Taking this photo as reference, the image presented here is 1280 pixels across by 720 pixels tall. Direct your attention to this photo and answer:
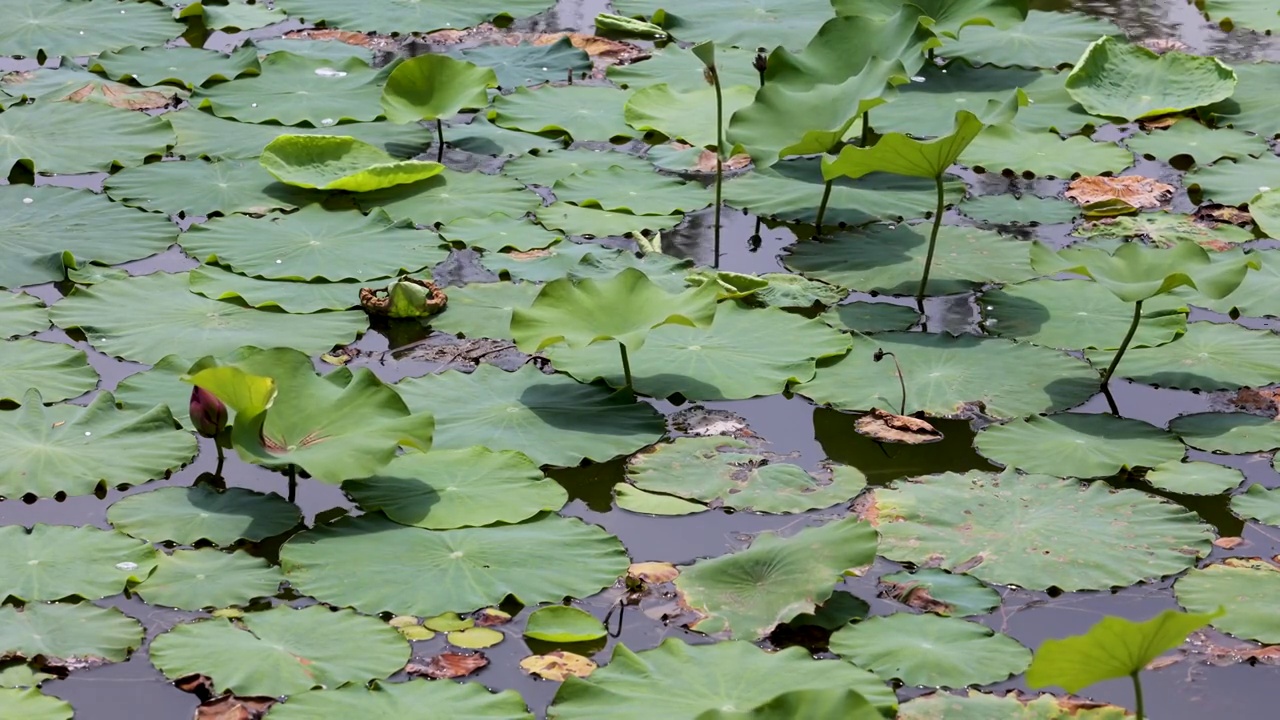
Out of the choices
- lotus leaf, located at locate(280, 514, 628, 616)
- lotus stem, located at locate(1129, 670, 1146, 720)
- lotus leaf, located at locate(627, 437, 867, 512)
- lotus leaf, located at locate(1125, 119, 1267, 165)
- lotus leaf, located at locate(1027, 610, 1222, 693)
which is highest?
lotus leaf, located at locate(1027, 610, 1222, 693)

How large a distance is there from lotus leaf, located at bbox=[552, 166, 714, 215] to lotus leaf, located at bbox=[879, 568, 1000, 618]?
1789 millimetres

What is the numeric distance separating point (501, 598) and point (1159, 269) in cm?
170

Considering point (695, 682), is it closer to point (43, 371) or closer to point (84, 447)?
point (84, 447)

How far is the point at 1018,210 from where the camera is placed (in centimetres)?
449

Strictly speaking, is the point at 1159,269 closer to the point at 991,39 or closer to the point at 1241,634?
the point at 1241,634

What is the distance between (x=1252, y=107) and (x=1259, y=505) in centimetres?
251

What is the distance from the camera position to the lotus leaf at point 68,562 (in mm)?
2715

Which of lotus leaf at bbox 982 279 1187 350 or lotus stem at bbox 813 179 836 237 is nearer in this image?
lotus leaf at bbox 982 279 1187 350

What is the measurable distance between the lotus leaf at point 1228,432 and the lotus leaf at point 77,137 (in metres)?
3.01

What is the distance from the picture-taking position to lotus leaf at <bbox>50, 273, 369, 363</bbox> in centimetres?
362

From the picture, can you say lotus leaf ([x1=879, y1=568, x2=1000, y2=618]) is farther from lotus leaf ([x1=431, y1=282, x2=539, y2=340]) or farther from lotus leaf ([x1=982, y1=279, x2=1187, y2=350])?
lotus leaf ([x1=431, y1=282, x2=539, y2=340])

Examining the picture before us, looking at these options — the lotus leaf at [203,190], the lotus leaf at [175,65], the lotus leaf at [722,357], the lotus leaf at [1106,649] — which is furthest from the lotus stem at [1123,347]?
the lotus leaf at [175,65]

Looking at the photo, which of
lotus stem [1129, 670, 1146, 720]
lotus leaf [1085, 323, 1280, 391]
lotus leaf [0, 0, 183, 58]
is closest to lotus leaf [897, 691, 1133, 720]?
lotus stem [1129, 670, 1146, 720]

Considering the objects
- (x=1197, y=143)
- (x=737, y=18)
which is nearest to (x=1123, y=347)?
(x=1197, y=143)
